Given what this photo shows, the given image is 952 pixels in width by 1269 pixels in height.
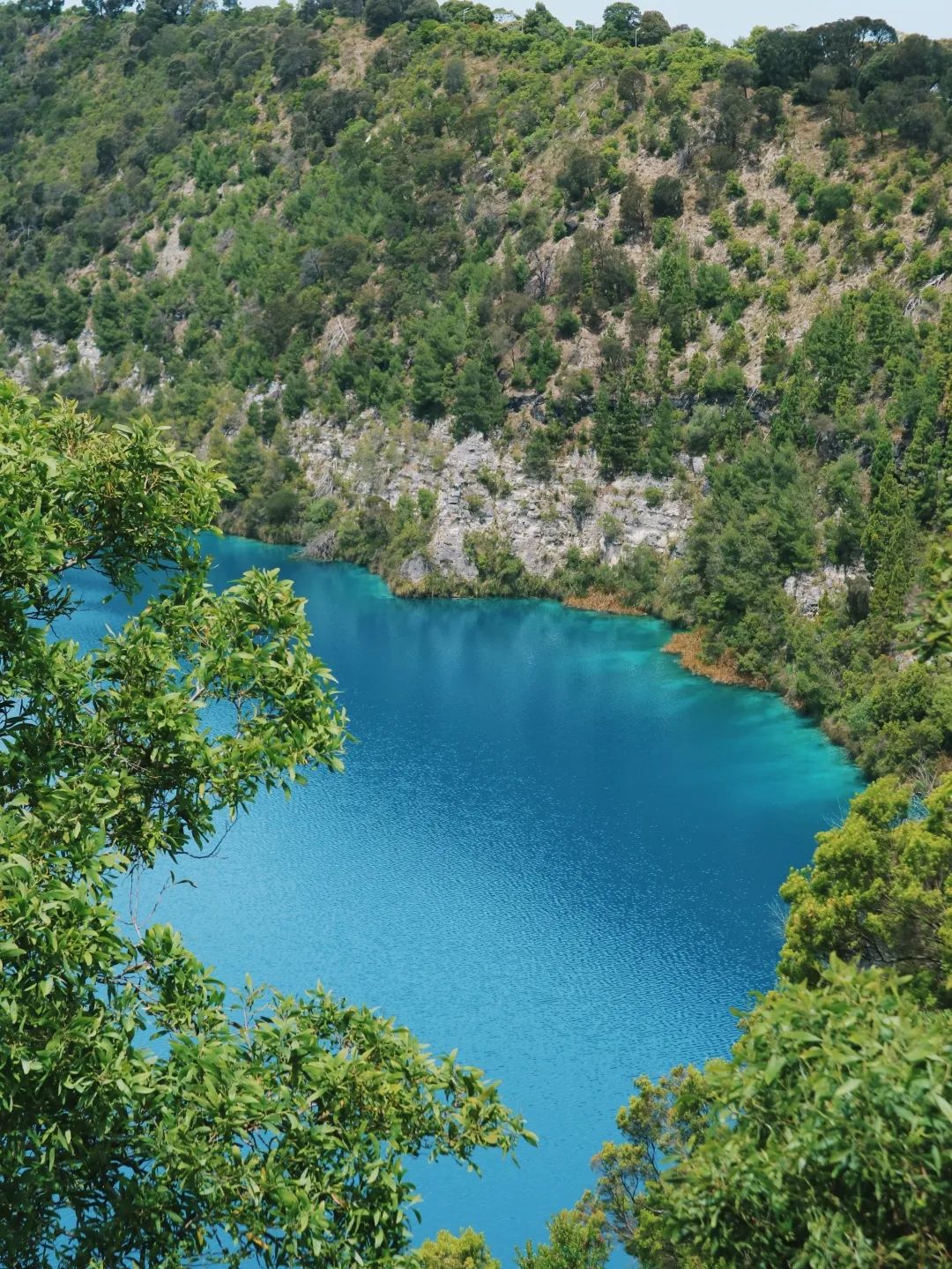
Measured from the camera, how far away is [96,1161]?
6.82 meters

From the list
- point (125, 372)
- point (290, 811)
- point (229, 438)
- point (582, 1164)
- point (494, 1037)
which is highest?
point (125, 372)

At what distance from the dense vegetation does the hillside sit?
0.22 metres

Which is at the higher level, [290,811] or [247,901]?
[290,811]

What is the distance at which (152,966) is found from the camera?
24.7 feet

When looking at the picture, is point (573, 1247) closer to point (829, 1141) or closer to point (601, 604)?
point (829, 1141)

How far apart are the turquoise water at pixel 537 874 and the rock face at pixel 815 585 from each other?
3716 mm

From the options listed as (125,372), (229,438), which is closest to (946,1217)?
(229,438)

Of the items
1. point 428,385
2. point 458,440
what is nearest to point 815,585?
point 458,440

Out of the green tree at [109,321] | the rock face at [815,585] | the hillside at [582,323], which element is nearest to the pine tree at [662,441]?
the hillside at [582,323]

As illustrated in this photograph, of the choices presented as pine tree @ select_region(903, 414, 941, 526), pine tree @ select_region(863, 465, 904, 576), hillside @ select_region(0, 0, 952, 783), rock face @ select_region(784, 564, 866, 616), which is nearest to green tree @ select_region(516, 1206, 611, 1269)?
hillside @ select_region(0, 0, 952, 783)

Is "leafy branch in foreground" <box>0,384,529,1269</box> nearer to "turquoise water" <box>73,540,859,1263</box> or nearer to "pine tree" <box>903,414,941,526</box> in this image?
"turquoise water" <box>73,540,859,1263</box>

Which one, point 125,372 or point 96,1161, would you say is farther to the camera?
point 125,372

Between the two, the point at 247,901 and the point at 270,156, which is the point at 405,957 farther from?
the point at 270,156

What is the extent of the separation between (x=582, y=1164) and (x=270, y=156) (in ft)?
233
